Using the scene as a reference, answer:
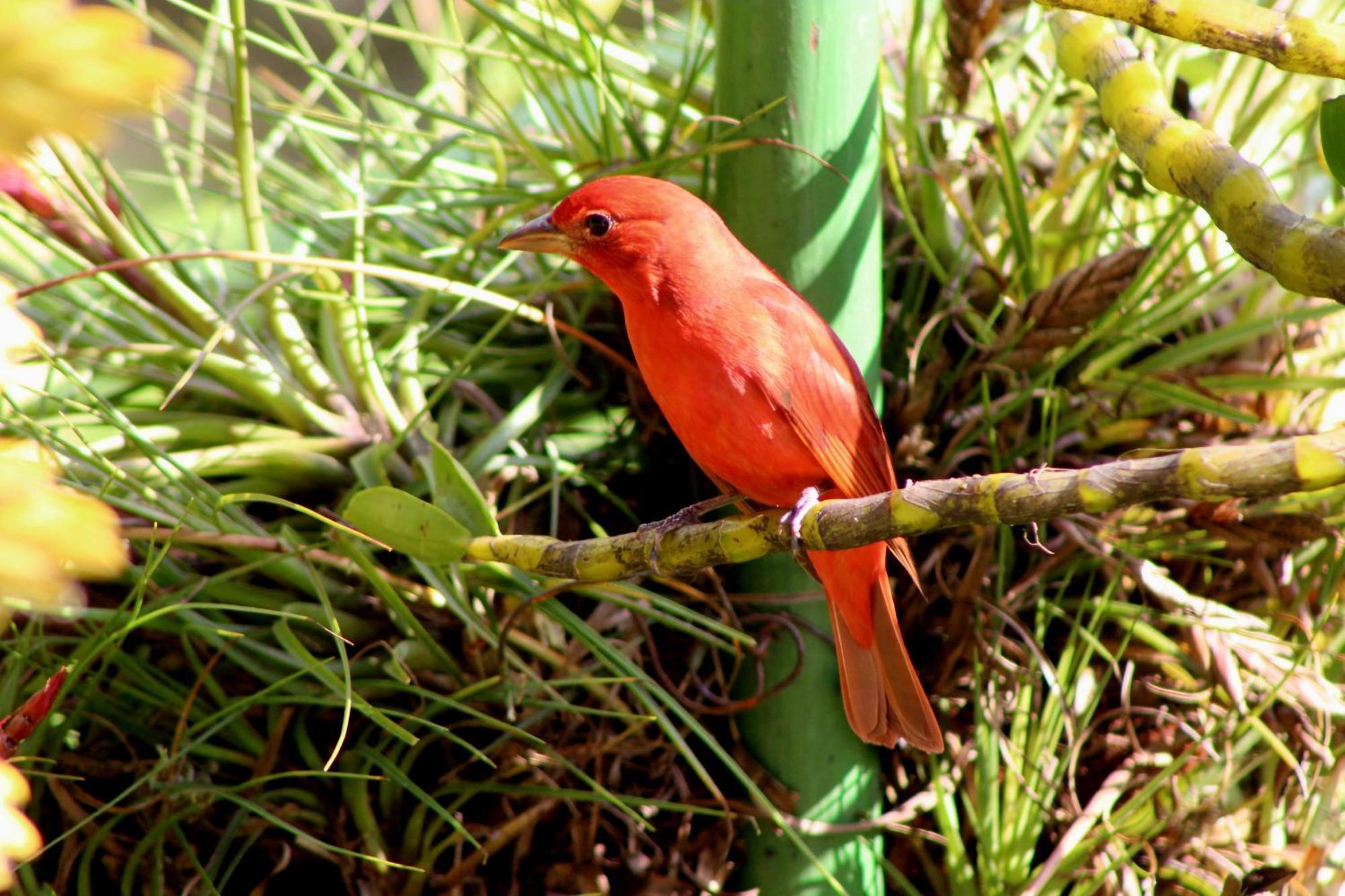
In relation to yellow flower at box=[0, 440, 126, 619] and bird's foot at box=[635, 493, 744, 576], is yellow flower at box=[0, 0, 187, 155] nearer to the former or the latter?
yellow flower at box=[0, 440, 126, 619]

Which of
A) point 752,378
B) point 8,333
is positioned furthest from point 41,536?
point 752,378

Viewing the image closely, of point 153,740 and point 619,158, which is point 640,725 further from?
point 619,158

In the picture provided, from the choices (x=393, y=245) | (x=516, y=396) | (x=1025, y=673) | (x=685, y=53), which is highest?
(x=685, y=53)

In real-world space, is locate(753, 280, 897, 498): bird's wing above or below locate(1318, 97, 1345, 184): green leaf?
below

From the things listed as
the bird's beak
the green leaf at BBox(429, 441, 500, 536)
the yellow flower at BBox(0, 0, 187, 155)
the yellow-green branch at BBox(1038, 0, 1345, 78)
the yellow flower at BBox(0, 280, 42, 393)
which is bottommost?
the green leaf at BBox(429, 441, 500, 536)

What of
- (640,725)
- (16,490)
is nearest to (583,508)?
(640,725)

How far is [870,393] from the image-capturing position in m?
1.39

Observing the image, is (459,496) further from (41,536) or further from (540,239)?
(41,536)

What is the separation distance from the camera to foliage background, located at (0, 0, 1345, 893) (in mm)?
1236

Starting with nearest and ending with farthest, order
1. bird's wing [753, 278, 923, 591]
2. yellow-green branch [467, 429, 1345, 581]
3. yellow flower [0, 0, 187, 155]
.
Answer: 1. yellow flower [0, 0, 187, 155]
2. yellow-green branch [467, 429, 1345, 581]
3. bird's wing [753, 278, 923, 591]

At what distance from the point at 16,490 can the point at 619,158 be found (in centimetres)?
133

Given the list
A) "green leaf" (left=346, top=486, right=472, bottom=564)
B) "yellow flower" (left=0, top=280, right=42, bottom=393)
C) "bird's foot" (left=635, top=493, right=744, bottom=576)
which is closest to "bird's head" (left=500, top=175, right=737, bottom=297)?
"bird's foot" (left=635, top=493, right=744, bottom=576)

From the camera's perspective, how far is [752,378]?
3.92 ft

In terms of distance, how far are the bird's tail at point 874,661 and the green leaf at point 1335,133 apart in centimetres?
53
